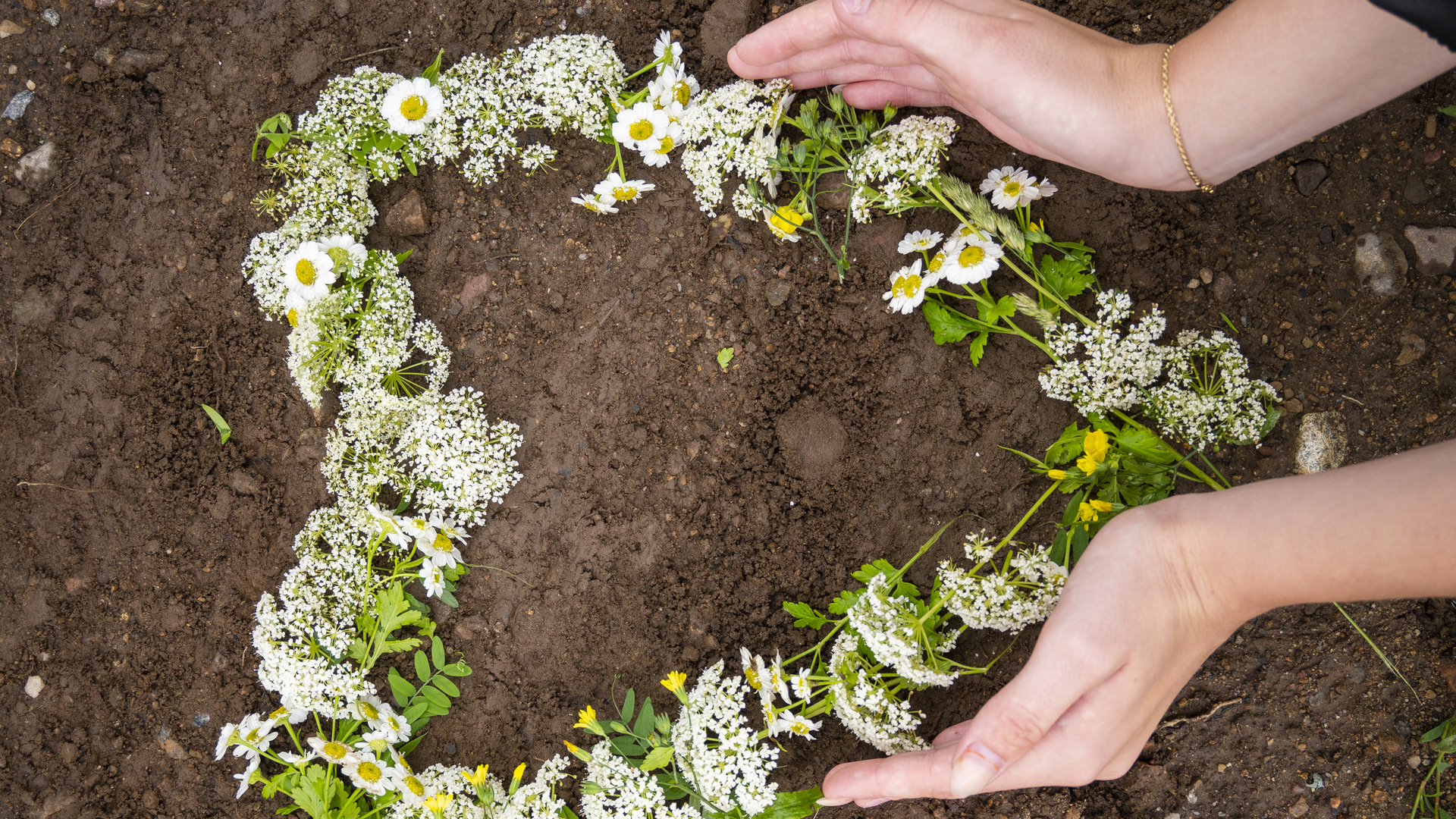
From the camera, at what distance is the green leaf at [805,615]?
93.7 inches

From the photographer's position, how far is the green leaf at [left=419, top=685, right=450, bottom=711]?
2.57m

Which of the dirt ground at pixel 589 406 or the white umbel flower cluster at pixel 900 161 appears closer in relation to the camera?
the white umbel flower cluster at pixel 900 161

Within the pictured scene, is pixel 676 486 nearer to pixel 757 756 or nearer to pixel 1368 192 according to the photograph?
pixel 757 756

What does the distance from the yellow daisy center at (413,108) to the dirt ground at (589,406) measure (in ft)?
0.73

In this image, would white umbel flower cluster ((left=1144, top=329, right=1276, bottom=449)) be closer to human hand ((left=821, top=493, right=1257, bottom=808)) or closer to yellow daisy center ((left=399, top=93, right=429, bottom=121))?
human hand ((left=821, top=493, right=1257, bottom=808))

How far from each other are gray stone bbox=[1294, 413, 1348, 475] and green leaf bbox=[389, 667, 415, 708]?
2794 millimetres

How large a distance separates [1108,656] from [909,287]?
1.14 m

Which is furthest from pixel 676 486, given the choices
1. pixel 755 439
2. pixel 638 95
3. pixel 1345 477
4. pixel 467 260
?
pixel 1345 477

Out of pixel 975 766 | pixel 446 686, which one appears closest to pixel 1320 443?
pixel 975 766

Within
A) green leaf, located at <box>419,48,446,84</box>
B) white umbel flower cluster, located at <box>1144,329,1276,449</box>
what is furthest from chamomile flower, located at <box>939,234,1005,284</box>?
green leaf, located at <box>419,48,446,84</box>

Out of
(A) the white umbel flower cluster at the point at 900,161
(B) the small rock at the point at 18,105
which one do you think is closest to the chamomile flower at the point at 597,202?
(A) the white umbel flower cluster at the point at 900,161

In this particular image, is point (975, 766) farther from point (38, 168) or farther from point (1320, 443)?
point (38, 168)

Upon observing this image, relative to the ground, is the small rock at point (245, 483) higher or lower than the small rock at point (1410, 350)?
lower

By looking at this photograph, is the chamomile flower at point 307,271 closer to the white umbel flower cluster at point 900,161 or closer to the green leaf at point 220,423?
the green leaf at point 220,423
